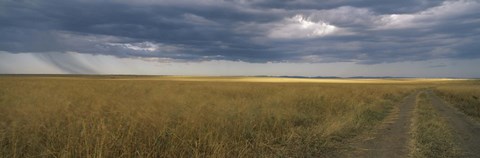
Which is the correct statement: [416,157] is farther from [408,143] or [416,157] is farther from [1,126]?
[1,126]

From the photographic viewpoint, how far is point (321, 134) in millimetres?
10258

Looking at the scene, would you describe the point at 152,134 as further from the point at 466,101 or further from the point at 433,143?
the point at 466,101

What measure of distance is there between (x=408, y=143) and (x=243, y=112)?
5.15 meters

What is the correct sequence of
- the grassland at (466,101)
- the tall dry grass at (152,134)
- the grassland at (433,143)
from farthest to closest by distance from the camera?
1. the grassland at (466,101)
2. the grassland at (433,143)
3. the tall dry grass at (152,134)

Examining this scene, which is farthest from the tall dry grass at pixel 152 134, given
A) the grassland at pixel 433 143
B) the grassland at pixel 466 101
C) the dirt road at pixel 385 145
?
the grassland at pixel 466 101

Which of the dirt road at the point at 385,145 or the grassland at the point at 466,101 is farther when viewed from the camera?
the grassland at the point at 466,101

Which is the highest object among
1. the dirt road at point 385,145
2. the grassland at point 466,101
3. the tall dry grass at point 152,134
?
the tall dry grass at point 152,134

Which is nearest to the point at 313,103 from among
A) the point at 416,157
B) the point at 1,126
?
the point at 416,157

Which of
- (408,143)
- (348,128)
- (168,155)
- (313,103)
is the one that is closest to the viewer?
(168,155)

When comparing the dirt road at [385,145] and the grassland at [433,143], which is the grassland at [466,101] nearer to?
the grassland at [433,143]

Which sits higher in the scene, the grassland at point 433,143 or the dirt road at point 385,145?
the grassland at point 433,143

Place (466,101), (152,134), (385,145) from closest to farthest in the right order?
(152,134)
(385,145)
(466,101)

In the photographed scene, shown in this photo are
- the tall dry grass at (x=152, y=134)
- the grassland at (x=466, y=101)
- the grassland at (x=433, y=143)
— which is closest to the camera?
the tall dry grass at (x=152, y=134)

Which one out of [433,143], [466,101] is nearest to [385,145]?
[433,143]
